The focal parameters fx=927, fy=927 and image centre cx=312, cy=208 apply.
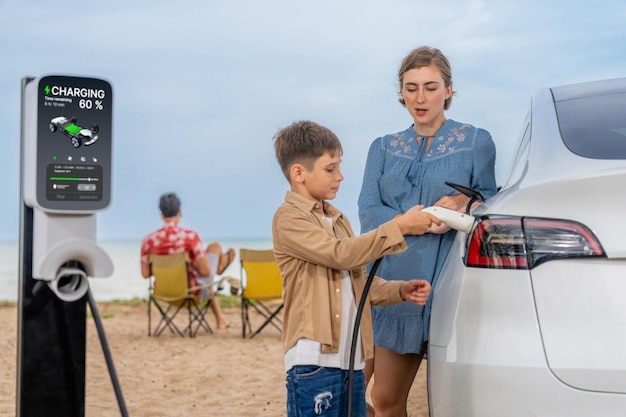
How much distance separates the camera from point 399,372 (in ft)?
11.1

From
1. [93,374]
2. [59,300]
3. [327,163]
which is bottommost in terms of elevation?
[93,374]

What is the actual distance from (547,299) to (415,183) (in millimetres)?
1226

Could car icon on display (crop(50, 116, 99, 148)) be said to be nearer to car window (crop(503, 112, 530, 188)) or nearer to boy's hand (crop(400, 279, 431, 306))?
boy's hand (crop(400, 279, 431, 306))

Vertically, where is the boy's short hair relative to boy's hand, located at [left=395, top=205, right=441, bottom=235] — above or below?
above

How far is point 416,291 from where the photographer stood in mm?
2961

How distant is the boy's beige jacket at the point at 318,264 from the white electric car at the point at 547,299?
17.5 inches

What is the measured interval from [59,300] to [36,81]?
2.47ft

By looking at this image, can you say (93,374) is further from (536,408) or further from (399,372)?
(536,408)

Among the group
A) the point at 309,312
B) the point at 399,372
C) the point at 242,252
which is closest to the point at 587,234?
the point at 309,312

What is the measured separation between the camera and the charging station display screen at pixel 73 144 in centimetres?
293

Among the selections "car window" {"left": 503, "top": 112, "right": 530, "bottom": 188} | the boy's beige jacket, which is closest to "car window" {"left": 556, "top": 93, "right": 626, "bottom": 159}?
"car window" {"left": 503, "top": 112, "right": 530, "bottom": 188}

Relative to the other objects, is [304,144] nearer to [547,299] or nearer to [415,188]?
[415,188]

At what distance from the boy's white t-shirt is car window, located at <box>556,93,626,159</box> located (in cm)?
83

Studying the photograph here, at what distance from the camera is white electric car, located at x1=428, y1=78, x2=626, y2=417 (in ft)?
6.85
